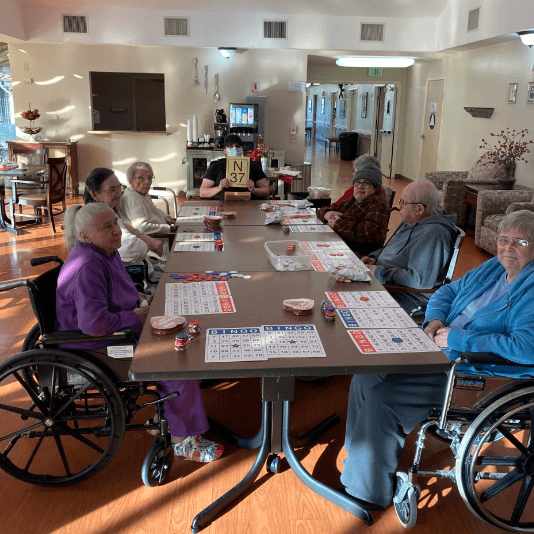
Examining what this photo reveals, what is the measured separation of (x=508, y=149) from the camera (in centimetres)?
693

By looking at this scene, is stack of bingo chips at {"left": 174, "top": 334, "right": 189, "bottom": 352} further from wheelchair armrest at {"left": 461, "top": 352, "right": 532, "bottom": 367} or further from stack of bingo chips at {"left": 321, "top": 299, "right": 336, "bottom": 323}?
wheelchair armrest at {"left": 461, "top": 352, "right": 532, "bottom": 367}

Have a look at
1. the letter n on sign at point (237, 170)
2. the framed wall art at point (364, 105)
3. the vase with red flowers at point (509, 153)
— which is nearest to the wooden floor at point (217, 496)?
the letter n on sign at point (237, 170)

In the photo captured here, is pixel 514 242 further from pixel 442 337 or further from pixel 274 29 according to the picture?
pixel 274 29

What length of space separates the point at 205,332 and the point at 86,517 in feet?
2.92

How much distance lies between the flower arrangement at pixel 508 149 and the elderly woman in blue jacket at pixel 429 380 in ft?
17.1

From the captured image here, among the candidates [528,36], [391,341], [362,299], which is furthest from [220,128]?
[391,341]

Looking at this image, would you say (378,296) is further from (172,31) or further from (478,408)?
(172,31)

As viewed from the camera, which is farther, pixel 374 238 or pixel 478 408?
pixel 374 238

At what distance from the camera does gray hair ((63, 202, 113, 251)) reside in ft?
7.65

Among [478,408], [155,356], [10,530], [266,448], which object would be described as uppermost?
[155,356]

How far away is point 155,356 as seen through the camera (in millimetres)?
1822

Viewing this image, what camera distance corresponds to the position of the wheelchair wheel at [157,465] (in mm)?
2254

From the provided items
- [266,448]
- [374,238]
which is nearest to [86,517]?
[266,448]

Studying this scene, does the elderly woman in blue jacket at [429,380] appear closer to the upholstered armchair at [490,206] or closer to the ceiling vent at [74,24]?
the upholstered armchair at [490,206]
